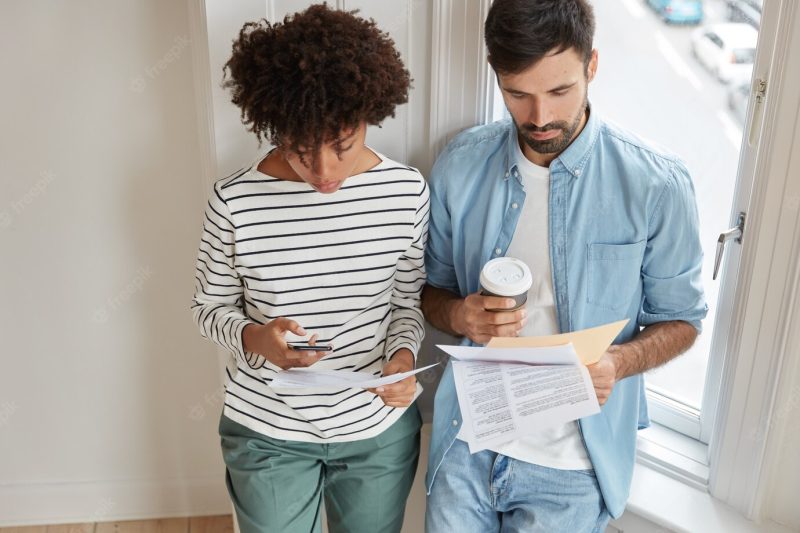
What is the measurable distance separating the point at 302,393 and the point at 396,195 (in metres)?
0.40

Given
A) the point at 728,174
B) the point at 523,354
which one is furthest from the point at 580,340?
the point at 728,174

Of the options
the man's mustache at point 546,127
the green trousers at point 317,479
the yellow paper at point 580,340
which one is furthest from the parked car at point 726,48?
the green trousers at point 317,479

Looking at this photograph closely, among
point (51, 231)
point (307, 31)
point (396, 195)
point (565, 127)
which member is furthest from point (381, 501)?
point (51, 231)

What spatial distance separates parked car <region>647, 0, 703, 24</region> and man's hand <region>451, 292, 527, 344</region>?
0.68 metres

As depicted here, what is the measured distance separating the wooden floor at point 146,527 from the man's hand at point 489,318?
1258 millimetres

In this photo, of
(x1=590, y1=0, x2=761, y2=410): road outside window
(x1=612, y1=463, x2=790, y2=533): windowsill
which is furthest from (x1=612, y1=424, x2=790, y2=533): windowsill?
(x1=590, y1=0, x2=761, y2=410): road outside window

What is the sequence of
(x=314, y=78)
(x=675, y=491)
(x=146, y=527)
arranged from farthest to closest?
(x=146, y=527) < (x=675, y=491) < (x=314, y=78)

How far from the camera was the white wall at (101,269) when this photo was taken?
1.92m

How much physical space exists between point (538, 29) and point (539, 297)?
49 cm

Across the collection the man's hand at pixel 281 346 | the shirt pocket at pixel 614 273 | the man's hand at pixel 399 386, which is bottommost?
the man's hand at pixel 399 386

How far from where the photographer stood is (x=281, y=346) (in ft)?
4.70

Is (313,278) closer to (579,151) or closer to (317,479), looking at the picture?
(317,479)

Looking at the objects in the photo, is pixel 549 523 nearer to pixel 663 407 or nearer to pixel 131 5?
pixel 663 407

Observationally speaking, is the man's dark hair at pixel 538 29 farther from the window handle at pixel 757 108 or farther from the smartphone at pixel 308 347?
the smartphone at pixel 308 347
